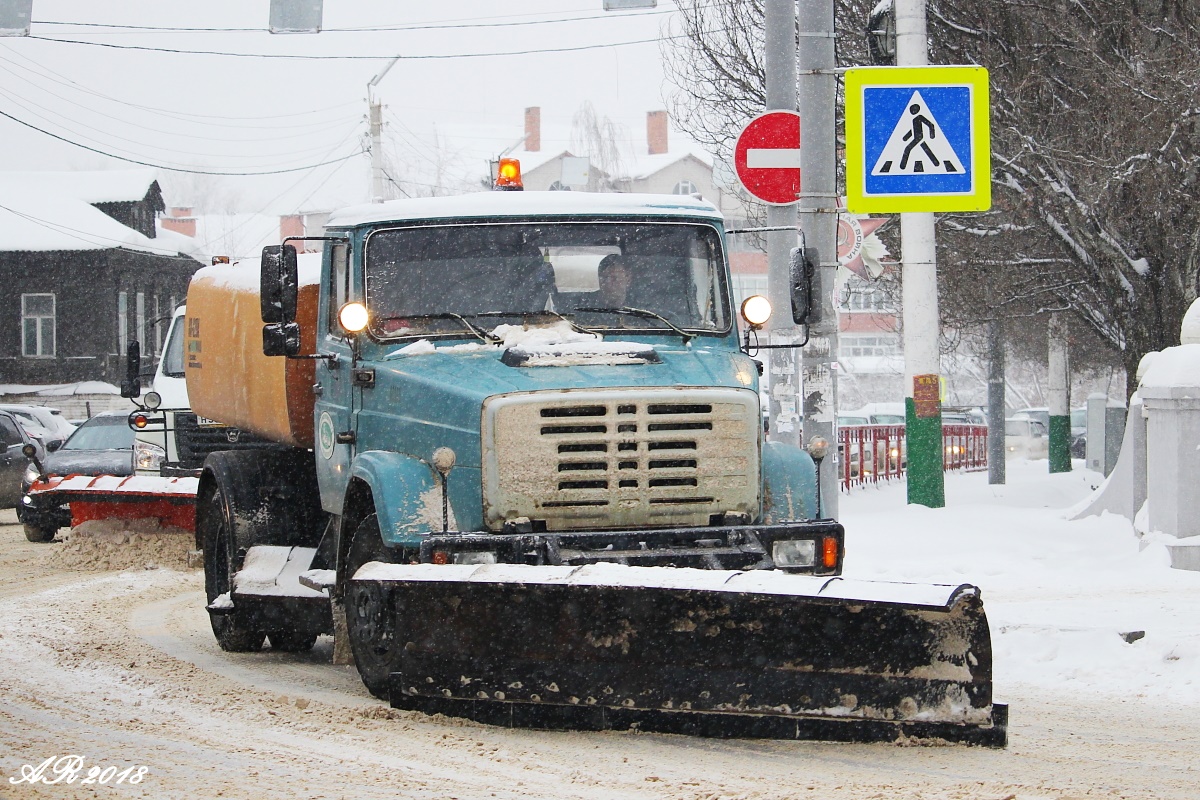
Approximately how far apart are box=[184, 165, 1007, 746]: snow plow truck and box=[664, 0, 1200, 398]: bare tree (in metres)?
10.3

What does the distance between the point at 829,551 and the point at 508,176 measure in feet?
10.6

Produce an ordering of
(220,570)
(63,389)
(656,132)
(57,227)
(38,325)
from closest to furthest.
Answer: (220,570) → (63,389) → (57,227) → (38,325) → (656,132)

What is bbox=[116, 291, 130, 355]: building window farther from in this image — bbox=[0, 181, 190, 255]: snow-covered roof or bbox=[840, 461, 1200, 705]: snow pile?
bbox=[840, 461, 1200, 705]: snow pile

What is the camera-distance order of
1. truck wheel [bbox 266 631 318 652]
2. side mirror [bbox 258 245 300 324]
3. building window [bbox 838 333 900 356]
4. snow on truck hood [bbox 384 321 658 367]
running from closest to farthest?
snow on truck hood [bbox 384 321 658 367] → side mirror [bbox 258 245 300 324] → truck wheel [bbox 266 631 318 652] → building window [bbox 838 333 900 356]

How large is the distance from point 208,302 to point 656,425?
5145 millimetres

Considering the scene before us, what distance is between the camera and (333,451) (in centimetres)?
846

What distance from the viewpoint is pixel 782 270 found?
10719 mm

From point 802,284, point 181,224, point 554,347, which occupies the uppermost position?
point 181,224

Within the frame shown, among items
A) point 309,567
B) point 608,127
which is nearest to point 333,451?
point 309,567

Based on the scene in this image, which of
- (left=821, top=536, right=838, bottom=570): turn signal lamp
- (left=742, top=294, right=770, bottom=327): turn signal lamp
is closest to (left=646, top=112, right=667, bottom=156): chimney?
(left=742, top=294, right=770, bottom=327): turn signal lamp

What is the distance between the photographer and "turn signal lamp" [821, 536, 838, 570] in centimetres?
696

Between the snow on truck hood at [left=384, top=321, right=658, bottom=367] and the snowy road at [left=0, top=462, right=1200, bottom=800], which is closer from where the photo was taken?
the snowy road at [left=0, top=462, right=1200, bottom=800]

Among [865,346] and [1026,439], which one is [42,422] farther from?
[865,346]

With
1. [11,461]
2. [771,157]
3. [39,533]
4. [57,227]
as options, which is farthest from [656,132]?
[771,157]
